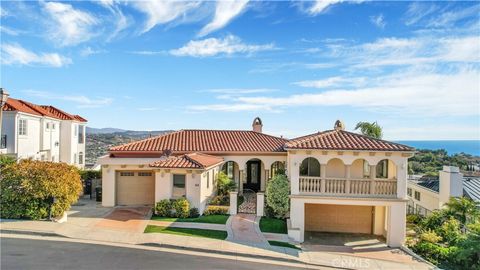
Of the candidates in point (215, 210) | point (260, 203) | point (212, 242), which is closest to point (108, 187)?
point (215, 210)

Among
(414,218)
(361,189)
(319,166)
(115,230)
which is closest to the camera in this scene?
(115,230)

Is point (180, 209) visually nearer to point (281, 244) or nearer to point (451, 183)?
point (281, 244)

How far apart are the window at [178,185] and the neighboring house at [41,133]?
16.8 meters

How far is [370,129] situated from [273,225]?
18.9 metres

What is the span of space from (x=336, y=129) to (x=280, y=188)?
213 inches

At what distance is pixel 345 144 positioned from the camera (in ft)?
62.5

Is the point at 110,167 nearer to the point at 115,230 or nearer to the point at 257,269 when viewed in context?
the point at 115,230

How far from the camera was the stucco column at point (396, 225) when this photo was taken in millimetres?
18219

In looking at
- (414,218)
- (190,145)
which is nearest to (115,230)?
(190,145)

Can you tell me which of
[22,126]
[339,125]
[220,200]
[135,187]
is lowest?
[220,200]

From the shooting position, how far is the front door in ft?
95.9

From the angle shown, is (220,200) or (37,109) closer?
(220,200)

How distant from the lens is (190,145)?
27.5 meters

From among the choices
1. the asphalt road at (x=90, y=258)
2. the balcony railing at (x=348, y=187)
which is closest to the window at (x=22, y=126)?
the asphalt road at (x=90, y=258)
